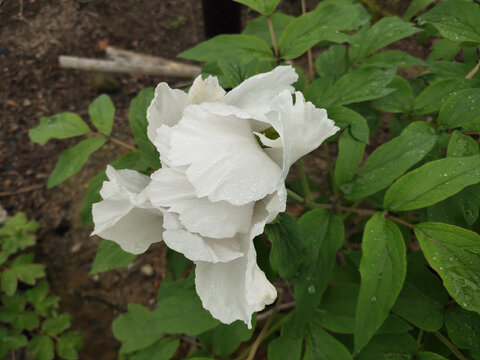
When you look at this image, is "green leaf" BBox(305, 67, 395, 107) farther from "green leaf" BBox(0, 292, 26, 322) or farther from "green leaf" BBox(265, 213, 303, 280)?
"green leaf" BBox(0, 292, 26, 322)

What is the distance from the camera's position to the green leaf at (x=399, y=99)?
95 cm

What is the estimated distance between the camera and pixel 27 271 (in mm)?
1605

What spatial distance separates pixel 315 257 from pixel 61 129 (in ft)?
2.68

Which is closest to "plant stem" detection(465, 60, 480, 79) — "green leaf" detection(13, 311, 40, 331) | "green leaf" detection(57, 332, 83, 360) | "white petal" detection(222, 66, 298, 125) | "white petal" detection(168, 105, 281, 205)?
"white petal" detection(222, 66, 298, 125)

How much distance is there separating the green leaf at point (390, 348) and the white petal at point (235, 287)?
0.47 m

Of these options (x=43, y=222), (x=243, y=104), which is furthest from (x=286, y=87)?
(x=43, y=222)

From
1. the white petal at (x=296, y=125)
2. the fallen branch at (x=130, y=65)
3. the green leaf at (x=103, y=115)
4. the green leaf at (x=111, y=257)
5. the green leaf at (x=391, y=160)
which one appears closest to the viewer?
the white petal at (x=296, y=125)

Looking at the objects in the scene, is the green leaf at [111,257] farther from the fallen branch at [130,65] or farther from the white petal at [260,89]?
the fallen branch at [130,65]

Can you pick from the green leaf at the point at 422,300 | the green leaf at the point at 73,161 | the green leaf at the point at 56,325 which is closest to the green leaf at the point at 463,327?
the green leaf at the point at 422,300

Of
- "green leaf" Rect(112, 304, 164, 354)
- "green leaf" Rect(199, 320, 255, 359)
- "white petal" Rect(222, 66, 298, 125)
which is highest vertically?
"white petal" Rect(222, 66, 298, 125)

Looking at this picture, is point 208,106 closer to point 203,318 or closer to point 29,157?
point 203,318

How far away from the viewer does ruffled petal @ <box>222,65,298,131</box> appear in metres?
0.60

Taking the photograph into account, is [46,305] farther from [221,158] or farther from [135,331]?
[221,158]

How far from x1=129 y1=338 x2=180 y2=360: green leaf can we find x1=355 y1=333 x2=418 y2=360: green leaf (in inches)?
20.4
